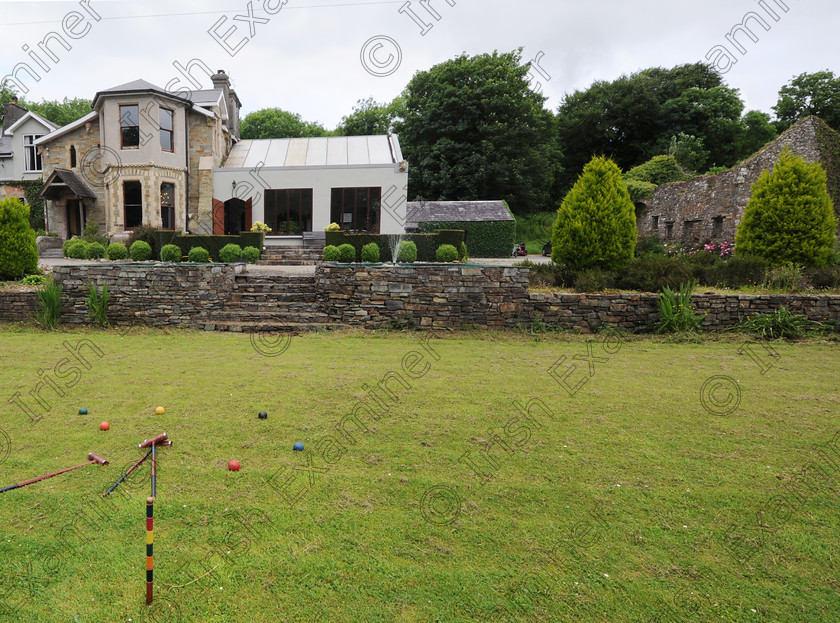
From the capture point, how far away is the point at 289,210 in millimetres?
20375

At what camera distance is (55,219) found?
21406mm

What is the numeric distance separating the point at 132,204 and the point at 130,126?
3134mm

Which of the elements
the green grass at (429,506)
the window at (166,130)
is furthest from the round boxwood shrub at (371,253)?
the window at (166,130)

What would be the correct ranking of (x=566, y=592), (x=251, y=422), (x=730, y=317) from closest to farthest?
1. (x=566, y=592)
2. (x=251, y=422)
3. (x=730, y=317)

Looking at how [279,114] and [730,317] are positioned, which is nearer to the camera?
[730,317]

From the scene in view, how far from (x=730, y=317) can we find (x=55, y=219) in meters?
26.1

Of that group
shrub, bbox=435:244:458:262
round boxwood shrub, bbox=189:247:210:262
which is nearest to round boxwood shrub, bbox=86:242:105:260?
round boxwood shrub, bbox=189:247:210:262

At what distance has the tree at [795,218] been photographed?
1068cm

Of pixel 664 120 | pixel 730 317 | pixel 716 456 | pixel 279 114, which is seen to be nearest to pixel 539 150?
pixel 664 120

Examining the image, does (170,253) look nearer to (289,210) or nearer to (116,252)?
(116,252)

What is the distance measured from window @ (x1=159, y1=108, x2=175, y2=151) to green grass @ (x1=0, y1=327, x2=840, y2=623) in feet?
53.7

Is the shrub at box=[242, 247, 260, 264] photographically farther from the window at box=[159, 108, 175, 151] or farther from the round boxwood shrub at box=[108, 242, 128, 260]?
the window at box=[159, 108, 175, 151]

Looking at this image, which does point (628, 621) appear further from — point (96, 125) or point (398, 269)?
point (96, 125)

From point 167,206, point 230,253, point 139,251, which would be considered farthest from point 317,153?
point 230,253
